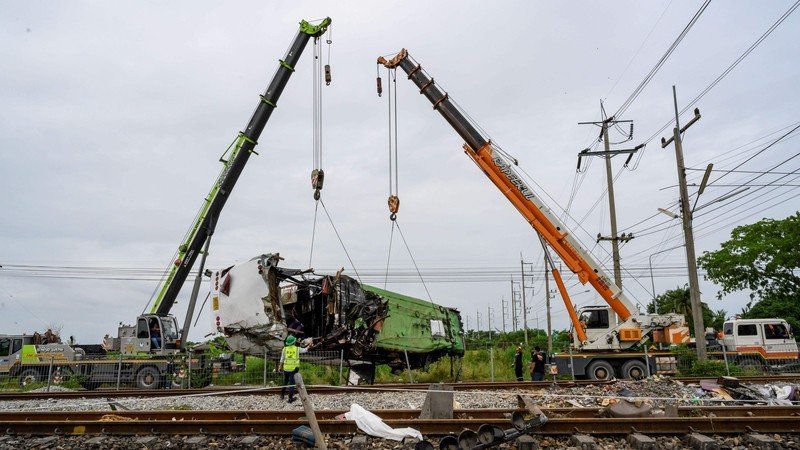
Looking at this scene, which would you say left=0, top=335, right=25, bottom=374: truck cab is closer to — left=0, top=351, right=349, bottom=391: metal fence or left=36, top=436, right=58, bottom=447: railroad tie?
left=0, top=351, right=349, bottom=391: metal fence

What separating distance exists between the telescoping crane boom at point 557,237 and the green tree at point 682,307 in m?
31.7

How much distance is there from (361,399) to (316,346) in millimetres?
4093

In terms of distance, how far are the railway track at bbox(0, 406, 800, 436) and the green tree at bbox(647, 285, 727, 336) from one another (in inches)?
1605

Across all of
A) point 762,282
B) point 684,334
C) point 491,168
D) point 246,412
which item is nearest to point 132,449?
point 246,412

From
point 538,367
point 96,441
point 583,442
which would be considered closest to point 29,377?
point 96,441

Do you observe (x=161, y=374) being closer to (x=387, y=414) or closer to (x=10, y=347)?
(x=10, y=347)

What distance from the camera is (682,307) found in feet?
160

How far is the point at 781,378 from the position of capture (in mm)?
12820

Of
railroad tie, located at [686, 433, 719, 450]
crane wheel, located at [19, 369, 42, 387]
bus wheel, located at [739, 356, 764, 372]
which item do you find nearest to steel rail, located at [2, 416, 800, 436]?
railroad tie, located at [686, 433, 719, 450]

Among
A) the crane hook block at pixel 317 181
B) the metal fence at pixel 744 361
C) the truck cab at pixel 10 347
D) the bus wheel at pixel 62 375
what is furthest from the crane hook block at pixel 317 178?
the truck cab at pixel 10 347

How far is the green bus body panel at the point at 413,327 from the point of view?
1505 centimetres

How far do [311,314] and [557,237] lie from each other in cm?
768

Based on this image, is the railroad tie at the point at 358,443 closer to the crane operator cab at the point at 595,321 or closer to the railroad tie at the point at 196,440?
the railroad tie at the point at 196,440

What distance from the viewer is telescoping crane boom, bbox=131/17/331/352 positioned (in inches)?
741
